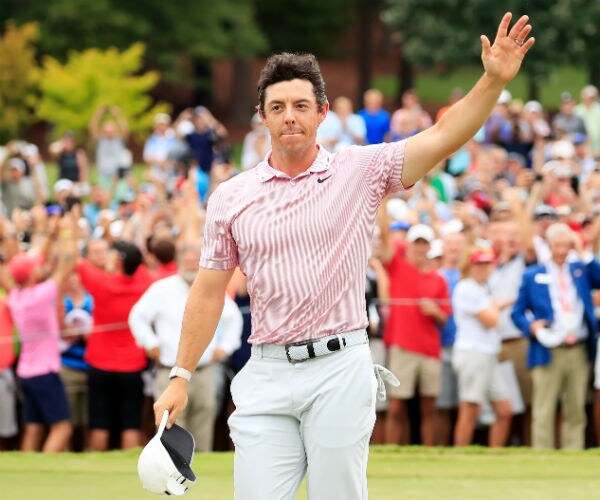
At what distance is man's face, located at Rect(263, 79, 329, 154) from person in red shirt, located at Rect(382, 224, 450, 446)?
716 cm

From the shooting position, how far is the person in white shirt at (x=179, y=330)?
11.7 meters

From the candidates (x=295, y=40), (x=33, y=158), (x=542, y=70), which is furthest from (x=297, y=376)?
(x=295, y=40)

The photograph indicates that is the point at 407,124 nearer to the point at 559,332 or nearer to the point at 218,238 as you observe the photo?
the point at 559,332

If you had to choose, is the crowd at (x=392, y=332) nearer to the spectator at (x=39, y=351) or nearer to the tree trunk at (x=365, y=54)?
the spectator at (x=39, y=351)

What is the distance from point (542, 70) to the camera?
125 ft

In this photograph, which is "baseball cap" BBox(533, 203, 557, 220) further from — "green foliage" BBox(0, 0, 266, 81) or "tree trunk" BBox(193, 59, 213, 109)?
"tree trunk" BBox(193, 59, 213, 109)

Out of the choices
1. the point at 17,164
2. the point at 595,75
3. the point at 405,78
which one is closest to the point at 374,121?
the point at 17,164

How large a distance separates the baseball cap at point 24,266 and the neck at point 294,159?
23.4ft

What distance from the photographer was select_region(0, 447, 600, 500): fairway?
8633 mm

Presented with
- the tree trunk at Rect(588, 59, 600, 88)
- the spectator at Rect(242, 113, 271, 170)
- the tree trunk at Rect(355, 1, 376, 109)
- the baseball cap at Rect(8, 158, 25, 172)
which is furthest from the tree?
the baseball cap at Rect(8, 158, 25, 172)

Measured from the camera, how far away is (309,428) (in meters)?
5.40

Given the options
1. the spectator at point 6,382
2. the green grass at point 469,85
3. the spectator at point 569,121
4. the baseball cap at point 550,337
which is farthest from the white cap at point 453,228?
the green grass at point 469,85

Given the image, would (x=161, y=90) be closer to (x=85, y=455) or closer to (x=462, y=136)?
(x=85, y=455)

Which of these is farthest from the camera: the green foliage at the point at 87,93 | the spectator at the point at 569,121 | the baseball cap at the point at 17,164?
the green foliage at the point at 87,93
